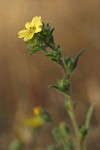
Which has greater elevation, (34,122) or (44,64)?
(44,64)

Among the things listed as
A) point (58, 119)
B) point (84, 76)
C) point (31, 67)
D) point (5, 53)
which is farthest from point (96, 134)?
point (5, 53)

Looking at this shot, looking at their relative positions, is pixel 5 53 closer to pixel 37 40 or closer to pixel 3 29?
pixel 3 29

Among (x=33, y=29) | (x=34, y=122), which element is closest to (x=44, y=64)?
(x=34, y=122)

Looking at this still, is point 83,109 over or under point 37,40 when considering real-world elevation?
under

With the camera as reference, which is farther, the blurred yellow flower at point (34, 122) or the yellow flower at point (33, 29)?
the blurred yellow flower at point (34, 122)

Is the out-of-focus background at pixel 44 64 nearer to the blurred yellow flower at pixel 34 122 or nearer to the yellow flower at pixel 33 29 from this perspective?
the blurred yellow flower at pixel 34 122

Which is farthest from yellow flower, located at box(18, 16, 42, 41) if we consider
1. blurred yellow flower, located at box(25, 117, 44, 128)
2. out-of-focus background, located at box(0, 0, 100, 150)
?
out-of-focus background, located at box(0, 0, 100, 150)

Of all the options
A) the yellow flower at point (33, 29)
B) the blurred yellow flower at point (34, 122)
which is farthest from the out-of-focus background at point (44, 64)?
the yellow flower at point (33, 29)

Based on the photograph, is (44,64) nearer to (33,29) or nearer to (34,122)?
(34,122)
